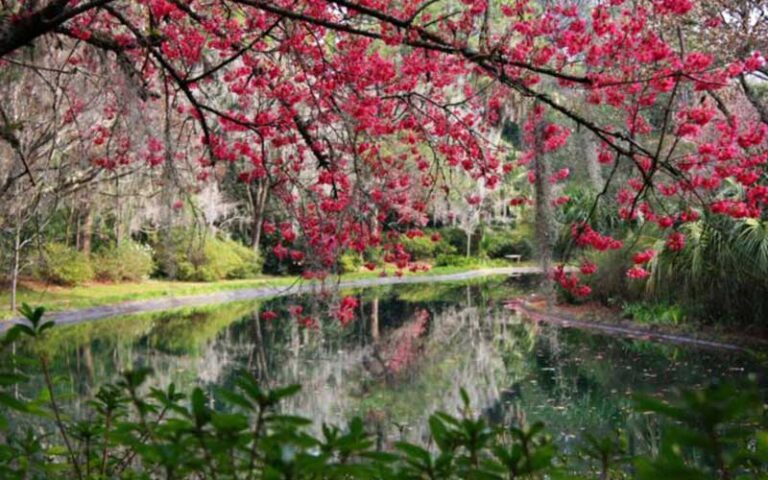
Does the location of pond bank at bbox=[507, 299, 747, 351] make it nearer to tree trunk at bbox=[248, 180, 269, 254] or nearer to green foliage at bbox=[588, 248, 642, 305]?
green foliage at bbox=[588, 248, 642, 305]

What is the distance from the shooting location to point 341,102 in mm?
5598

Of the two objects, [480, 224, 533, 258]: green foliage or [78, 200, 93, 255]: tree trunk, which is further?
[480, 224, 533, 258]: green foliage

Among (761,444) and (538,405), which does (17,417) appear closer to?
(538,405)

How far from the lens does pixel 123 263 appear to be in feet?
78.1

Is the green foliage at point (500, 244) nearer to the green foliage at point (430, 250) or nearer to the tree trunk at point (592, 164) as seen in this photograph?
the green foliage at point (430, 250)

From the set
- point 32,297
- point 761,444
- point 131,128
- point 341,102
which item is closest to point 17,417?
point 131,128

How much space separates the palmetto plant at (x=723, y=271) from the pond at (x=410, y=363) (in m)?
1.12

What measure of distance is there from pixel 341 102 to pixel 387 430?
3.70 meters

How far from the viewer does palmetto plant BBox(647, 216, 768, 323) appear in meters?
11.5

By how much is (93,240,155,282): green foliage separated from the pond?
225 inches

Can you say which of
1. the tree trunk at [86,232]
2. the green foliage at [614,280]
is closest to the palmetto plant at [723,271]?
the green foliage at [614,280]

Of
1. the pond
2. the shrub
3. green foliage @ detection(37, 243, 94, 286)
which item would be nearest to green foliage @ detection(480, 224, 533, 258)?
the shrub

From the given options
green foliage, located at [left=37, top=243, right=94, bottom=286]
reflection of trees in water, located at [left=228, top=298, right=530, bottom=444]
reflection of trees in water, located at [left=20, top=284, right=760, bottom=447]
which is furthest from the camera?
green foliage, located at [left=37, top=243, right=94, bottom=286]

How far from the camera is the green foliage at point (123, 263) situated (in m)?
23.6
